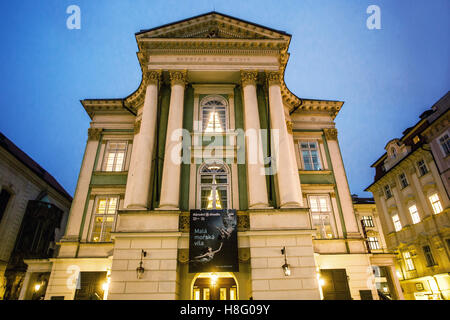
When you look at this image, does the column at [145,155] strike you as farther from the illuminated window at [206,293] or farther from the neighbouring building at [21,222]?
the neighbouring building at [21,222]

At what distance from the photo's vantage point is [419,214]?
26.0 m

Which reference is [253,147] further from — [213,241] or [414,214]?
[414,214]

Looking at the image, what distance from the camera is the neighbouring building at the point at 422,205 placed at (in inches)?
900

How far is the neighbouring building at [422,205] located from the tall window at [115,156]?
25.1 meters

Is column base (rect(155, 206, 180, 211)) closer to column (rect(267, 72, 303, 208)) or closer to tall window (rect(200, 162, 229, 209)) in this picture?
tall window (rect(200, 162, 229, 209))

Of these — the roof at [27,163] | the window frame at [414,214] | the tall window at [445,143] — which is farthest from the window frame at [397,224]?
the roof at [27,163]

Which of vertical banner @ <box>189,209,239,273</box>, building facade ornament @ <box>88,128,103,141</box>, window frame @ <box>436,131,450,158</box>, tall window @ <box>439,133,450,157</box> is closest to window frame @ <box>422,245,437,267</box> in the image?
window frame @ <box>436,131,450,158</box>

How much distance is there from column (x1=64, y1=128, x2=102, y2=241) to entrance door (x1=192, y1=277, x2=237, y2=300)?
7.78 m

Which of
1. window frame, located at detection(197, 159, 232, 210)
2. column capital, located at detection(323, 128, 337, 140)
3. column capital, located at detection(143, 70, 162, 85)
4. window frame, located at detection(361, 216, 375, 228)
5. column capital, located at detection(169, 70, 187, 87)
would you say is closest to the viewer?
window frame, located at detection(197, 159, 232, 210)

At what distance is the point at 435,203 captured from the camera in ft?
79.2

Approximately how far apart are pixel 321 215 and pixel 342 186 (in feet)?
8.19

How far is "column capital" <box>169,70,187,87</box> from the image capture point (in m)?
15.6
